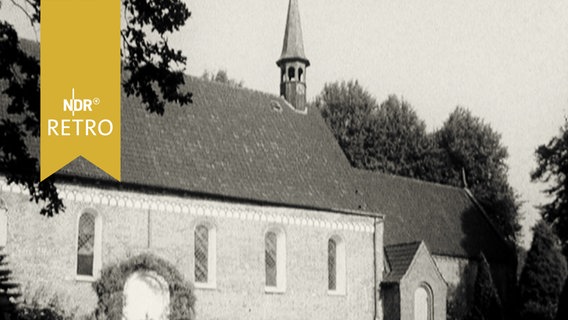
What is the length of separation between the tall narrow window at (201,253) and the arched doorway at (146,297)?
176 cm

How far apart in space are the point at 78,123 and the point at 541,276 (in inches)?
1140

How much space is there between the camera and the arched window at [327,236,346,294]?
110 ft

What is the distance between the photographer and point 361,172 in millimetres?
41781

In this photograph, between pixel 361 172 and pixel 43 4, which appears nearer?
pixel 43 4

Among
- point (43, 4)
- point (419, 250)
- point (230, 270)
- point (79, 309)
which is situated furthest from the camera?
point (419, 250)

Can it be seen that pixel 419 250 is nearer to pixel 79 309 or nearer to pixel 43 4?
pixel 79 309

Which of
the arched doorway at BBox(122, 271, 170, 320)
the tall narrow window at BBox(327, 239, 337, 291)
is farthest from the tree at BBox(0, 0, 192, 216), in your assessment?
the tall narrow window at BBox(327, 239, 337, 291)

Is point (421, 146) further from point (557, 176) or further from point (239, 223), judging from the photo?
point (239, 223)

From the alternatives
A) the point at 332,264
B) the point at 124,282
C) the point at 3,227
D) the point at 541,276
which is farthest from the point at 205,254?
the point at 541,276

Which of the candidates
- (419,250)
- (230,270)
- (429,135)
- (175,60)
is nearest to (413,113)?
(429,135)

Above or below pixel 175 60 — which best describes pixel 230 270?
below

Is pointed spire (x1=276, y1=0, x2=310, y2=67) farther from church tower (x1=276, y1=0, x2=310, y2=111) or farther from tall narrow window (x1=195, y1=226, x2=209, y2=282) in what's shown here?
tall narrow window (x1=195, y1=226, x2=209, y2=282)

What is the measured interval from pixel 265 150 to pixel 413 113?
2561 cm

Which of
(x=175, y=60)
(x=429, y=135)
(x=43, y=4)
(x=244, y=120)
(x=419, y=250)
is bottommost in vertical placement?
(x=419, y=250)
